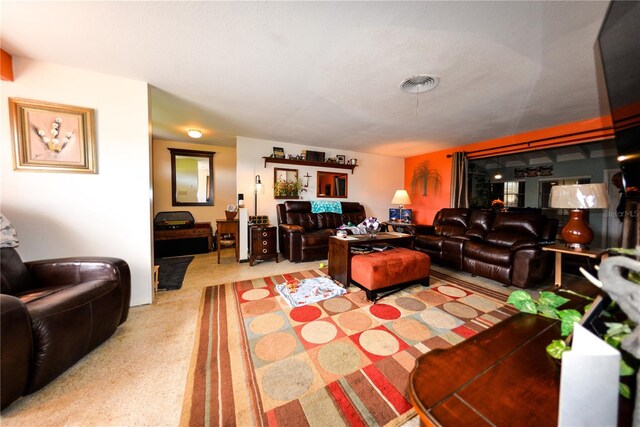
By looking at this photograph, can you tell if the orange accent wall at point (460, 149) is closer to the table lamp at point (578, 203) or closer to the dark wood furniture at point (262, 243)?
the table lamp at point (578, 203)

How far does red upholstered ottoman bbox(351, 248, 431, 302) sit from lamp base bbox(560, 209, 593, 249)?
61.5 inches

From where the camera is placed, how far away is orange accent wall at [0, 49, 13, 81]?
1697 mm

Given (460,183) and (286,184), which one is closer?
(460,183)

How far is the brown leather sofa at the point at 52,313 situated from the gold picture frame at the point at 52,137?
82 cm

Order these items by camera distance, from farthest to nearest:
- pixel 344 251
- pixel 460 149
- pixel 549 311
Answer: pixel 460 149, pixel 344 251, pixel 549 311

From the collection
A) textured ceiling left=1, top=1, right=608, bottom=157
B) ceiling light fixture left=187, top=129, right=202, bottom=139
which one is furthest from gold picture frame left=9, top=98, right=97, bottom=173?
ceiling light fixture left=187, top=129, right=202, bottom=139

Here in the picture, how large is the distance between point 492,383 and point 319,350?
117 centimetres

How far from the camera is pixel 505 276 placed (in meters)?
2.66

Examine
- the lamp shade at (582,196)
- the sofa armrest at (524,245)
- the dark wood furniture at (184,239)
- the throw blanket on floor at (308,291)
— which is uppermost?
the lamp shade at (582,196)

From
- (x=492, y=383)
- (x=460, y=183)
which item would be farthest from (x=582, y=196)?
(x=492, y=383)

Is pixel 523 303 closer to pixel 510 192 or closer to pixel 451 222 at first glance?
pixel 451 222

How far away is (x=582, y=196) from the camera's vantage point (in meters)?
2.22

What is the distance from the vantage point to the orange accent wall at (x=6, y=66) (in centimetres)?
170

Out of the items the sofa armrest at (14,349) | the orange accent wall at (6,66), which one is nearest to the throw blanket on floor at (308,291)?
the sofa armrest at (14,349)
